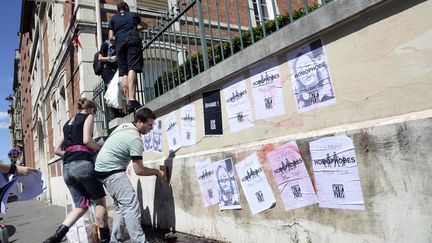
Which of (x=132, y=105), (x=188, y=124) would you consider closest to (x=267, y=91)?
(x=188, y=124)

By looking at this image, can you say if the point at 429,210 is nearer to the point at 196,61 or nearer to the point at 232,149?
the point at 232,149

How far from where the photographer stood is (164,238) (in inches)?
188

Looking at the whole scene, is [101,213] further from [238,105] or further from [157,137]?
[238,105]

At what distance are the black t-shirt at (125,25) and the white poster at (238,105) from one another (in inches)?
89.1

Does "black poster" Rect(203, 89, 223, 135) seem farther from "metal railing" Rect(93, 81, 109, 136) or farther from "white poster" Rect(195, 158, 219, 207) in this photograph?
"metal railing" Rect(93, 81, 109, 136)

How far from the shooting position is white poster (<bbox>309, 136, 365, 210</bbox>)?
2680mm

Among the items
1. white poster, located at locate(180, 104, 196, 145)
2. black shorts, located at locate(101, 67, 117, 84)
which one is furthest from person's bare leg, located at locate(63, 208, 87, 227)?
black shorts, located at locate(101, 67, 117, 84)

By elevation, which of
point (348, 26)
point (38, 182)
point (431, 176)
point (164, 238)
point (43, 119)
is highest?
point (43, 119)

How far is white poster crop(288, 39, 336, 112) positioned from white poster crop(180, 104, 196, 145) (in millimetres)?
1688

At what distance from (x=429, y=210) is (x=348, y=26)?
1.34m

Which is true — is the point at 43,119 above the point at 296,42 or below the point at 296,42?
above

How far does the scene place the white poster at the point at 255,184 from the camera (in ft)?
11.3

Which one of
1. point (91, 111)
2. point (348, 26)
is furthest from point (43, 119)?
point (348, 26)

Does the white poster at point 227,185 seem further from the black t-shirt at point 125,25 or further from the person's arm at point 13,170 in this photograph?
Answer: the black t-shirt at point 125,25
